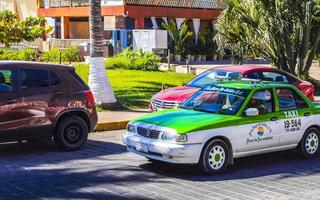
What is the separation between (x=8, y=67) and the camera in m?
10.6

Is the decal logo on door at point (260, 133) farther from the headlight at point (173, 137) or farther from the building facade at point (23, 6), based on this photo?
the building facade at point (23, 6)

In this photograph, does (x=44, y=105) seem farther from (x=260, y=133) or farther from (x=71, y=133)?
(x=260, y=133)

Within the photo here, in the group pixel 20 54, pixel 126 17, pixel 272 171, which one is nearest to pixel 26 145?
pixel 272 171

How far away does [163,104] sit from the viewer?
13.6 metres

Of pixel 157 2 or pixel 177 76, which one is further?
pixel 157 2

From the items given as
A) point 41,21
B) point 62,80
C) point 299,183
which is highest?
point 41,21

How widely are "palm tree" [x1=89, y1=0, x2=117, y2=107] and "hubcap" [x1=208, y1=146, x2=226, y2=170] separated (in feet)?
23.6

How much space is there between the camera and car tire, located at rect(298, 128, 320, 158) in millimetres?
10625

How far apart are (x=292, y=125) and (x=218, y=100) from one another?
136cm

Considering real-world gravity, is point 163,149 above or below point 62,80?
below

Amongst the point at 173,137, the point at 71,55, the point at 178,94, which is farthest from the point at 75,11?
the point at 173,137

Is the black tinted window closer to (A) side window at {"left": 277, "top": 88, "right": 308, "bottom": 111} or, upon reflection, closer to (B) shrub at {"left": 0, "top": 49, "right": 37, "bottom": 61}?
(A) side window at {"left": 277, "top": 88, "right": 308, "bottom": 111}

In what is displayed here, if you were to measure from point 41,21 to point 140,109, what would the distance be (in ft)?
31.6

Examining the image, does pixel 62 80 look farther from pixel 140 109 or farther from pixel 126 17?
pixel 126 17
